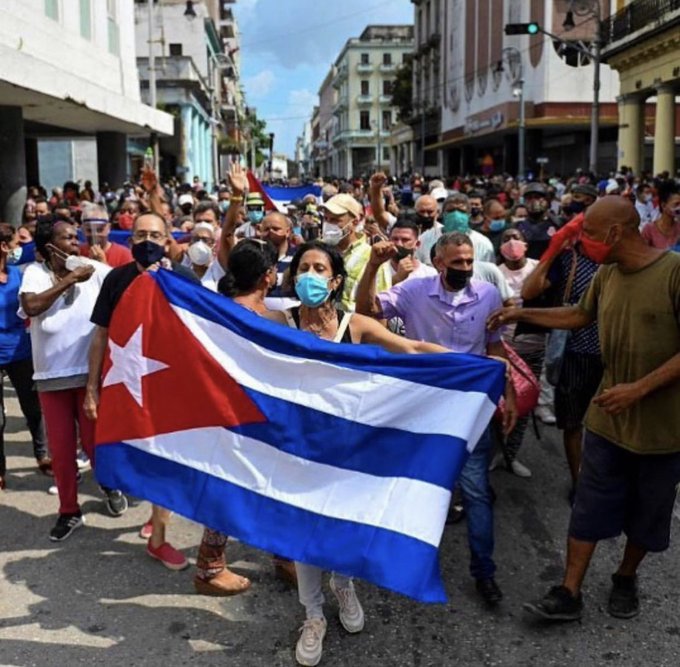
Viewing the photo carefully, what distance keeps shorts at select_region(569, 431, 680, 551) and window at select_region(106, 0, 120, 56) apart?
2181 cm

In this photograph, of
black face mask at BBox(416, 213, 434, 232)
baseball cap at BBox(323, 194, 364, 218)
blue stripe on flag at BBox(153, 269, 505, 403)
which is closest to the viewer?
blue stripe on flag at BBox(153, 269, 505, 403)

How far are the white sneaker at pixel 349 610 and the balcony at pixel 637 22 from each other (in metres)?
21.6

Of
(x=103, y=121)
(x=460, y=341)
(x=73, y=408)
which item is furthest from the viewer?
(x=103, y=121)

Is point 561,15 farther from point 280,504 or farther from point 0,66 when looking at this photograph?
point 280,504

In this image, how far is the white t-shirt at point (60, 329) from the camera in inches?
205

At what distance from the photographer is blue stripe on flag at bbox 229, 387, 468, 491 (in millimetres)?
3625

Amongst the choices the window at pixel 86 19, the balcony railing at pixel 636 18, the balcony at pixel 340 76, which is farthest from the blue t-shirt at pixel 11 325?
the balcony at pixel 340 76

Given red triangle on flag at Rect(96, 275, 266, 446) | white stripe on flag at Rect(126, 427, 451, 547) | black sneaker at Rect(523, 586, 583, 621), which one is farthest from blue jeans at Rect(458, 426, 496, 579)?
red triangle on flag at Rect(96, 275, 266, 446)

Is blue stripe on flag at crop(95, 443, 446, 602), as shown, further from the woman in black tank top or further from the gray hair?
the gray hair

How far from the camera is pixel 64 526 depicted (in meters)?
5.25

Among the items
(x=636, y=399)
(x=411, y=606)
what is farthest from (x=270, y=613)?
(x=636, y=399)

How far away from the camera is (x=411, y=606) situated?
14.3ft

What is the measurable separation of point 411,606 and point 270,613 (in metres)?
0.67

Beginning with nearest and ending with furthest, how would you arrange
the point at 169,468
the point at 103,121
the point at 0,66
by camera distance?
the point at 169,468 < the point at 0,66 < the point at 103,121
